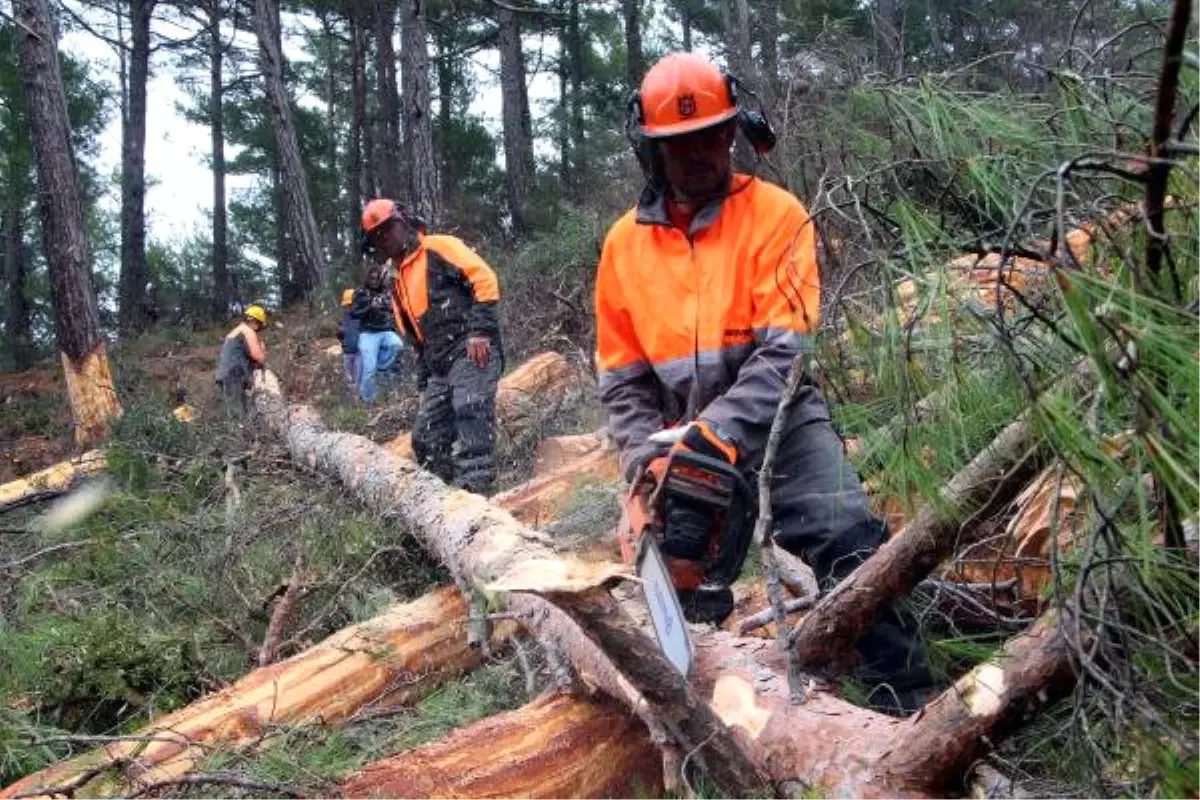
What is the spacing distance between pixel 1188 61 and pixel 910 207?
53 centimetres

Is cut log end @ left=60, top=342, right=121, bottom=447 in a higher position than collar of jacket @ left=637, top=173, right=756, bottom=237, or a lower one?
lower

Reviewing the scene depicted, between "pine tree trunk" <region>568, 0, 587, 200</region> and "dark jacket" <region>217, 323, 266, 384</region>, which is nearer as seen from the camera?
"dark jacket" <region>217, 323, 266, 384</region>

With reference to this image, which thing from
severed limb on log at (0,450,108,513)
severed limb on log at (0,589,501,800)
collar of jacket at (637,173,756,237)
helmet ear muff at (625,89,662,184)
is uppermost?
helmet ear muff at (625,89,662,184)

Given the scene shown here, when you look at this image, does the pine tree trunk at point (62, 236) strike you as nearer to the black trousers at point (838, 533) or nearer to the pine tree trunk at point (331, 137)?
the black trousers at point (838, 533)

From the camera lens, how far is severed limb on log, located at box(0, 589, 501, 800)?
2.95m

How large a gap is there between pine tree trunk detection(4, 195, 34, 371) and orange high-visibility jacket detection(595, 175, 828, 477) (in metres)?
19.8

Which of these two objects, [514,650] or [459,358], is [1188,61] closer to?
[514,650]

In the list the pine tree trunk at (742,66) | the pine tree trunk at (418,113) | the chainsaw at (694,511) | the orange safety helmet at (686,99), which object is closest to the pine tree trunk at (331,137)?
the pine tree trunk at (742,66)

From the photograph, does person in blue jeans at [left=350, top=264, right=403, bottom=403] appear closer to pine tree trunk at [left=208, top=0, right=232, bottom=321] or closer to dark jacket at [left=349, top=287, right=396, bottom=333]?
dark jacket at [left=349, top=287, right=396, bottom=333]

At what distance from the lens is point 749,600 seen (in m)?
3.73

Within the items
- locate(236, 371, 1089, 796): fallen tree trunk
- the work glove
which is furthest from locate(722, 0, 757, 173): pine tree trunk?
locate(236, 371, 1089, 796): fallen tree trunk

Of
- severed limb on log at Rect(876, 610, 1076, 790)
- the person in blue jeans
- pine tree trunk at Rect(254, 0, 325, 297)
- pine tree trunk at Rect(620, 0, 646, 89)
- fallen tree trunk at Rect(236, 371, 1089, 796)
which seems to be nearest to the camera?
severed limb on log at Rect(876, 610, 1076, 790)

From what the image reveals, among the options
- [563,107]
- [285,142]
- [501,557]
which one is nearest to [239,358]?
[285,142]

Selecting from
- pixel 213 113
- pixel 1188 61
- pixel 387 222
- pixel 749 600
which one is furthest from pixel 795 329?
pixel 213 113
